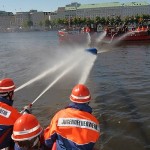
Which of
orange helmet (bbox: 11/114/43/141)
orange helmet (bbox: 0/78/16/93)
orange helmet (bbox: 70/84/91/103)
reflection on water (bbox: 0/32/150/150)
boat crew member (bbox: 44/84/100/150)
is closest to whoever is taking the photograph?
orange helmet (bbox: 11/114/43/141)

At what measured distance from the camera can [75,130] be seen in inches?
186

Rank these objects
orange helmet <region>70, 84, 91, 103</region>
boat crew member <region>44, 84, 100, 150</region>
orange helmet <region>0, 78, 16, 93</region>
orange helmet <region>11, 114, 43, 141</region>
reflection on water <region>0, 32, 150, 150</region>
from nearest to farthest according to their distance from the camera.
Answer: orange helmet <region>11, 114, 43, 141</region>, boat crew member <region>44, 84, 100, 150</region>, orange helmet <region>70, 84, 91, 103</region>, orange helmet <region>0, 78, 16, 93</region>, reflection on water <region>0, 32, 150, 150</region>

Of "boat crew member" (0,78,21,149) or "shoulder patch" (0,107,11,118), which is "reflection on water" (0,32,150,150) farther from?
"shoulder patch" (0,107,11,118)

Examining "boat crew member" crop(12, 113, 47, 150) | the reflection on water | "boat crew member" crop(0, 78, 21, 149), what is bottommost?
the reflection on water

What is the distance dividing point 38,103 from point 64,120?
9.03 meters

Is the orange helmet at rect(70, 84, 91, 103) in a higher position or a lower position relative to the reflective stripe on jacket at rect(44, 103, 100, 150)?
higher

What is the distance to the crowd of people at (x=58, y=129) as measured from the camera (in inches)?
171

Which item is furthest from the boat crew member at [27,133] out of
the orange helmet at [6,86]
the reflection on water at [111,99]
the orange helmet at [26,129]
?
the reflection on water at [111,99]

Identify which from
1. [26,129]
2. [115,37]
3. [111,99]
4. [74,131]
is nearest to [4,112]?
[26,129]

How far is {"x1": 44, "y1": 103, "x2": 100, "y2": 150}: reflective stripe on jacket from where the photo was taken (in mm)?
4715

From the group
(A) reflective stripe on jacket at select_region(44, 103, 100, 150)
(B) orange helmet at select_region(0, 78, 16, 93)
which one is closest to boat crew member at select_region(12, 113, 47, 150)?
(A) reflective stripe on jacket at select_region(44, 103, 100, 150)

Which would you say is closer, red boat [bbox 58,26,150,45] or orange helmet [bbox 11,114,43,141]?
orange helmet [bbox 11,114,43,141]

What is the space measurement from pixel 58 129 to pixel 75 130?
31 cm

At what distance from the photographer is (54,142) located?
5.23 meters
